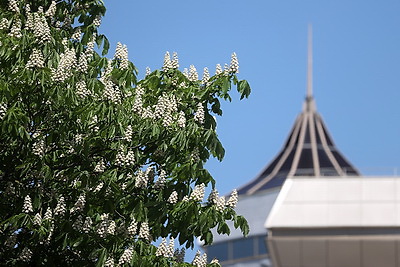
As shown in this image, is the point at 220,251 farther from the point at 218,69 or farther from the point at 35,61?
the point at 35,61

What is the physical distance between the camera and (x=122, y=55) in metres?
17.6

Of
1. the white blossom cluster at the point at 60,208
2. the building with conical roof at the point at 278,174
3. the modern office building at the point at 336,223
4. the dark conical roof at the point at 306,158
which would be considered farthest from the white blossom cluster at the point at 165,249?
the dark conical roof at the point at 306,158

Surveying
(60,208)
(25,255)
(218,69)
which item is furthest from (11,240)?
(218,69)

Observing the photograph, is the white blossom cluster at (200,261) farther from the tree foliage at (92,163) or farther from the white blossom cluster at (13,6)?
the white blossom cluster at (13,6)

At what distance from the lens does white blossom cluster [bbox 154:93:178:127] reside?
16.3m

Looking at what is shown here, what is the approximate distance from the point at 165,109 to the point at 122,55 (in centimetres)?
142

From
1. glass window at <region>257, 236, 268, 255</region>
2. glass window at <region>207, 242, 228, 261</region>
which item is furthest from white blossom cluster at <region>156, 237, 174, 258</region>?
glass window at <region>207, 242, 228, 261</region>

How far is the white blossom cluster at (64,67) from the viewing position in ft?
52.5

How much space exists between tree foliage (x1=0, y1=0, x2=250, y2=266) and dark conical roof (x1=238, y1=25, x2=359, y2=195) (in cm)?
9575

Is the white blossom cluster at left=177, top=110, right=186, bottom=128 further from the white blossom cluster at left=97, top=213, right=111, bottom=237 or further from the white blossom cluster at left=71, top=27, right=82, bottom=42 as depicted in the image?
the white blossom cluster at left=71, top=27, right=82, bottom=42

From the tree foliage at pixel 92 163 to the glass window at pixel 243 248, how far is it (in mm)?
89238

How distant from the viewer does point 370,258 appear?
206 ft

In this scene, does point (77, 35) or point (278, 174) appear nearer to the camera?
point (77, 35)

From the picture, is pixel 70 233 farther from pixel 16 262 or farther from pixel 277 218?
pixel 277 218
